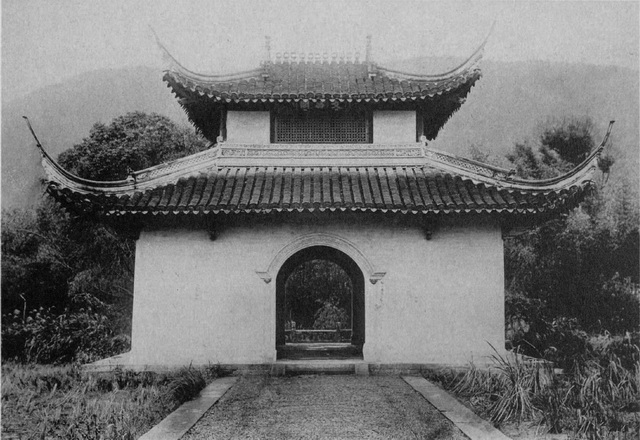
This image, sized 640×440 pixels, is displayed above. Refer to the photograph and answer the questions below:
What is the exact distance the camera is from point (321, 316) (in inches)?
950

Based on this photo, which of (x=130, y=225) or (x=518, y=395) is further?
(x=130, y=225)

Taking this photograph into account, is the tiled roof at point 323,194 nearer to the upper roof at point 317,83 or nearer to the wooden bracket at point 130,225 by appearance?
the wooden bracket at point 130,225

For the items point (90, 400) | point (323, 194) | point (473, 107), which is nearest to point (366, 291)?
point (323, 194)

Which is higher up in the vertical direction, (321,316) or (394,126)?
(394,126)

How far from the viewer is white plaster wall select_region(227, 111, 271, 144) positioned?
1311 cm

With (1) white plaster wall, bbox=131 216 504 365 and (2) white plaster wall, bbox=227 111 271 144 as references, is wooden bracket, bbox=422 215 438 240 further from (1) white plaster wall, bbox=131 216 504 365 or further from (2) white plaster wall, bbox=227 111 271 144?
(2) white plaster wall, bbox=227 111 271 144

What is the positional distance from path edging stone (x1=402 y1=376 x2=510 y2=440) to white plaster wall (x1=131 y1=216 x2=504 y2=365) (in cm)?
158

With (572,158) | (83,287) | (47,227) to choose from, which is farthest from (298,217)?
(572,158)

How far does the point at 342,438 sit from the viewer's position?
21.7 ft

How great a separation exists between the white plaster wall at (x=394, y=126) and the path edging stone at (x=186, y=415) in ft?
21.4

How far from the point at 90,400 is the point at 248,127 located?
6.83 m

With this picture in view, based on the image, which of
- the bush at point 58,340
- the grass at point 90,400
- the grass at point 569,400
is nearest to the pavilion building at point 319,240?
the grass at point 90,400

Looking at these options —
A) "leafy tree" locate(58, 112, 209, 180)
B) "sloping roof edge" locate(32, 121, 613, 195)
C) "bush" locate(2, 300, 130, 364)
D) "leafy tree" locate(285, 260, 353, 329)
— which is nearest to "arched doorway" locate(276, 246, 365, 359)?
"leafy tree" locate(285, 260, 353, 329)

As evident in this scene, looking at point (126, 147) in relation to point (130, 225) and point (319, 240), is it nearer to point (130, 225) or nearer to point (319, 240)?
point (130, 225)
